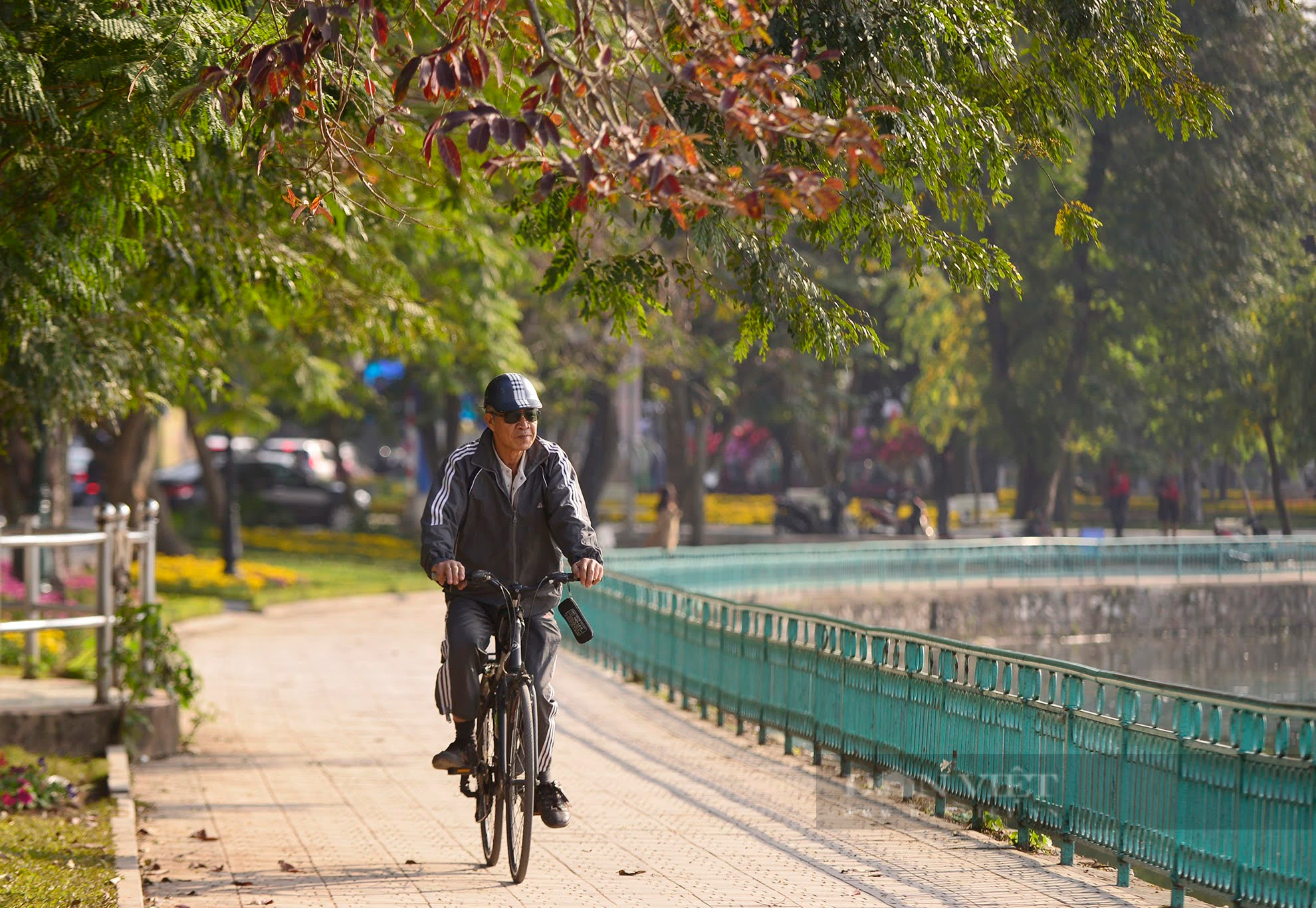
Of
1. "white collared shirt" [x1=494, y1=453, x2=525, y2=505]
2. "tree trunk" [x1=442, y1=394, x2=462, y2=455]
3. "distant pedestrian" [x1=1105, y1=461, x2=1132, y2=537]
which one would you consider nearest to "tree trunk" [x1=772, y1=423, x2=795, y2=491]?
"distant pedestrian" [x1=1105, y1=461, x2=1132, y2=537]

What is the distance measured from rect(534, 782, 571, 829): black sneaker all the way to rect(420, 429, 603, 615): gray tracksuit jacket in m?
0.75

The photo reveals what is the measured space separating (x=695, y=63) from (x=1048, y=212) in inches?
708

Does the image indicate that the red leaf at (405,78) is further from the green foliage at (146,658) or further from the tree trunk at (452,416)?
the tree trunk at (452,416)

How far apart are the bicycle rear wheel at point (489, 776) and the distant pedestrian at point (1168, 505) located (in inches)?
1125

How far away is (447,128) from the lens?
4.61 metres

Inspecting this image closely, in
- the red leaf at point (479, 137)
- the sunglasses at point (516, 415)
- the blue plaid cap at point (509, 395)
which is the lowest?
the sunglasses at point (516, 415)

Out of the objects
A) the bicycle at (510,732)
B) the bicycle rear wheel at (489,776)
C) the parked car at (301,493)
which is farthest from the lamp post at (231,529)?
the bicycle at (510,732)

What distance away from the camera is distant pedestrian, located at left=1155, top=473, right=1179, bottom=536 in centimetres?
3359

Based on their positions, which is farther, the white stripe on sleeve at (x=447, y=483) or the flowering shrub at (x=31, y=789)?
the flowering shrub at (x=31, y=789)

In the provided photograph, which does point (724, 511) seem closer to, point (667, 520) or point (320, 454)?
point (320, 454)

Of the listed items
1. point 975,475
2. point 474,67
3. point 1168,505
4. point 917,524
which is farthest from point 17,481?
point 975,475

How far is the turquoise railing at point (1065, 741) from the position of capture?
5.96 meters

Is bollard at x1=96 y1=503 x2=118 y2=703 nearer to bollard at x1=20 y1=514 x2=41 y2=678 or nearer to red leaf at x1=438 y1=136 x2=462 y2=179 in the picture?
bollard at x1=20 y1=514 x2=41 y2=678

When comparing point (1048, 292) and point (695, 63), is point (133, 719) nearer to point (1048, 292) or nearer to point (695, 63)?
point (695, 63)
